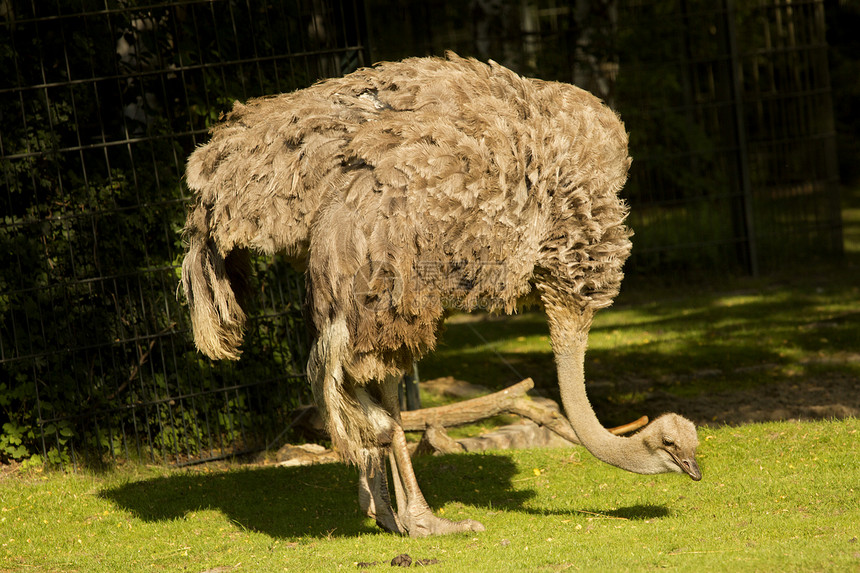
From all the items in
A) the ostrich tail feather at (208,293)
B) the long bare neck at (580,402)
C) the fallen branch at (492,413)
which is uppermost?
the ostrich tail feather at (208,293)

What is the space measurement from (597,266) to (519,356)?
587 cm

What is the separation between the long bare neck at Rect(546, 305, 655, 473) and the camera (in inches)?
202

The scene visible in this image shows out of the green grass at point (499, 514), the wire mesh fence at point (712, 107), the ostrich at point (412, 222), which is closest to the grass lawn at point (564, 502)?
the green grass at point (499, 514)

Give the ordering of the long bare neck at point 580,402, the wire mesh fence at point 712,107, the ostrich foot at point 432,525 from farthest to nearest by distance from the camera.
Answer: the wire mesh fence at point 712,107, the ostrich foot at point 432,525, the long bare neck at point 580,402

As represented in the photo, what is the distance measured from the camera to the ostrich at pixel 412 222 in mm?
5027

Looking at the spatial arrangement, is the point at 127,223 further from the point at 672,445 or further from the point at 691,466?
the point at 691,466

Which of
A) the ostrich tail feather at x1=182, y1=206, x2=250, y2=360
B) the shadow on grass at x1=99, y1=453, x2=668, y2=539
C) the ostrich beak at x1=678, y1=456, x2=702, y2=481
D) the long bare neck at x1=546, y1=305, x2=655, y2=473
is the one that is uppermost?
the ostrich tail feather at x1=182, y1=206, x2=250, y2=360

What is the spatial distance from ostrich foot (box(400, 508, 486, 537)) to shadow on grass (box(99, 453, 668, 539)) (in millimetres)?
362

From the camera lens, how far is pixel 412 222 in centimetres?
498

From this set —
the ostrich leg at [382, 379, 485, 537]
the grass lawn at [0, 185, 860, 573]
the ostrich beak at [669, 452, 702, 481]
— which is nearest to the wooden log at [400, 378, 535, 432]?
the grass lawn at [0, 185, 860, 573]

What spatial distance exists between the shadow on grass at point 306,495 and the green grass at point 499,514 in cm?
2

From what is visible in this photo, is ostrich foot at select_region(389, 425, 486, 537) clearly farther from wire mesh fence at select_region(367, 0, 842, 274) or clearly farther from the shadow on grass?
wire mesh fence at select_region(367, 0, 842, 274)

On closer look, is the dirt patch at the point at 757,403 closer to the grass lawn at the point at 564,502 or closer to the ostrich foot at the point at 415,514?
the grass lawn at the point at 564,502

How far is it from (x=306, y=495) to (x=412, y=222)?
2.66 metres
